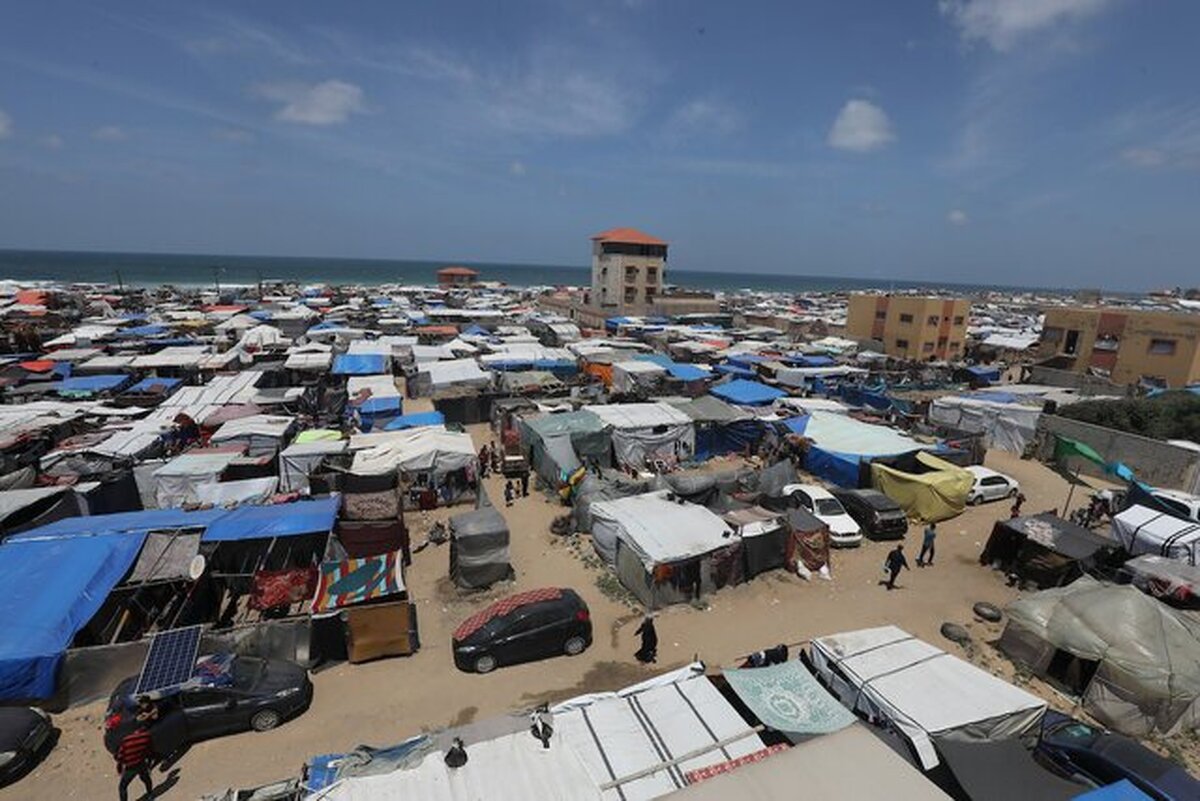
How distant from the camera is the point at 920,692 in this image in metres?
7.91

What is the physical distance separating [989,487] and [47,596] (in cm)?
2450

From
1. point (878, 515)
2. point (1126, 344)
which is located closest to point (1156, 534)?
point (878, 515)

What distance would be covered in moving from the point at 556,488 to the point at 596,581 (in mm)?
5066

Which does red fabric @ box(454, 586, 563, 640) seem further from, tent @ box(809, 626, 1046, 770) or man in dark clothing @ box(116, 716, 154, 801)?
tent @ box(809, 626, 1046, 770)

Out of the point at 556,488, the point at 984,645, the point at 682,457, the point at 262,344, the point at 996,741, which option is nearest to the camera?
the point at 996,741

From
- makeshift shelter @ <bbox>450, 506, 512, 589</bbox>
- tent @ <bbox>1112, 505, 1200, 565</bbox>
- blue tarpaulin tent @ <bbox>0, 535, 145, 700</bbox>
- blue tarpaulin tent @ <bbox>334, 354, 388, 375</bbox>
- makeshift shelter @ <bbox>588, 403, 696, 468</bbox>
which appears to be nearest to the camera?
blue tarpaulin tent @ <bbox>0, 535, 145, 700</bbox>

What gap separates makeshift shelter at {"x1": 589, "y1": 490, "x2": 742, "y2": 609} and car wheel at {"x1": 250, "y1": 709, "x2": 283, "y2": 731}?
Result: 23.3 feet

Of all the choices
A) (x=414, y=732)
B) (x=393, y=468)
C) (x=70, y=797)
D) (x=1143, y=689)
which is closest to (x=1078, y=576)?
(x=1143, y=689)

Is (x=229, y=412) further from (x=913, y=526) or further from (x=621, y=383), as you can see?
(x=913, y=526)

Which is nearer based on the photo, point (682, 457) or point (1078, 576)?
point (1078, 576)

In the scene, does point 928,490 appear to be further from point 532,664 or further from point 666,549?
point 532,664

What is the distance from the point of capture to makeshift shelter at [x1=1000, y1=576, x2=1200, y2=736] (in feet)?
29.2

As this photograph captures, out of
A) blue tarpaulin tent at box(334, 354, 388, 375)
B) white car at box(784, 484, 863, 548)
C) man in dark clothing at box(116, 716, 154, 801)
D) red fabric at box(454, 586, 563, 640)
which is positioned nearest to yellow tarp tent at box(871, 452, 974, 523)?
white car at box(784, 484, 863, 548)

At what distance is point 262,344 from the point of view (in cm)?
3412
